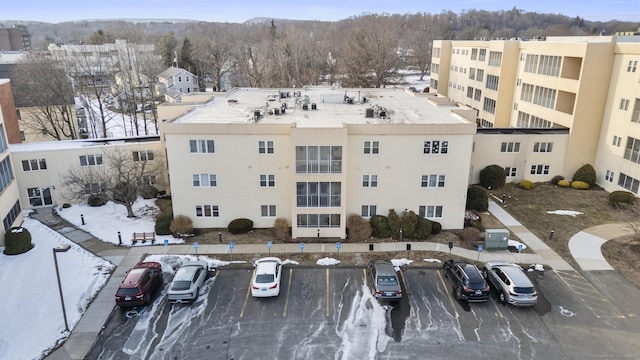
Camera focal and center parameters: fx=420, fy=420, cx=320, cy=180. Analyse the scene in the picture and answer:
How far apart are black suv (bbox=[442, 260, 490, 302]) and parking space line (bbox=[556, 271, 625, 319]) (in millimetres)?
5527

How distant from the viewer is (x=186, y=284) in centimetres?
2295

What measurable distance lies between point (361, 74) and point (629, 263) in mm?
58249

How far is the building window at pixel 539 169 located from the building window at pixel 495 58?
1811 centimetres

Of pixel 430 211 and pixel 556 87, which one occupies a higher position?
pixel 556 87

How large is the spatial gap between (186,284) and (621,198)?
34.5m

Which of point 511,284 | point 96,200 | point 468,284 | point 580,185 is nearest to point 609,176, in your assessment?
point 580,185

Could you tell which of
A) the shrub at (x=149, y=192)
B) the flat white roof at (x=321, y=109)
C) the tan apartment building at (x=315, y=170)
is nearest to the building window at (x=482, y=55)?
the flat white roof at (x=321, y=109)

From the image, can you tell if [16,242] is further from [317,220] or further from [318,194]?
[318,194]

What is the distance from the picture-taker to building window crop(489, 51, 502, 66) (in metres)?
54.1

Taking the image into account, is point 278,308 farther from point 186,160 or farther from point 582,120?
point 582,120

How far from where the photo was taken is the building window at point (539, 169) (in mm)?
41438

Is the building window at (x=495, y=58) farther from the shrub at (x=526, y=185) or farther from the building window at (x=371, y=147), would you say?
the building window at (x=371, y=147)

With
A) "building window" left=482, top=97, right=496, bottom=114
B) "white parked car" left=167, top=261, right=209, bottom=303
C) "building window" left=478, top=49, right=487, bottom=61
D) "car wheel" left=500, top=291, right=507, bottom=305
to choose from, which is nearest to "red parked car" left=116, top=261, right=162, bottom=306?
"white parked car" left=167, top=261, right=209, bottom=303

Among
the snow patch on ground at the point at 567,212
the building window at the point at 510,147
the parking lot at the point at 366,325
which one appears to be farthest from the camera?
the building window at the point at 510,147
